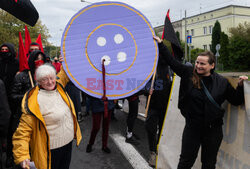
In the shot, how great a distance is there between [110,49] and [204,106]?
3.91 feet

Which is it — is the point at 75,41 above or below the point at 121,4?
below

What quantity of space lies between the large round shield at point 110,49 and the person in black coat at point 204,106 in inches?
10.5

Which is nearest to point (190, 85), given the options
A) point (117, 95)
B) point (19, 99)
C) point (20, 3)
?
point (117, 95)

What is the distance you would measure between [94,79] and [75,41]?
0.42m

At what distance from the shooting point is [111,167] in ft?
10.7

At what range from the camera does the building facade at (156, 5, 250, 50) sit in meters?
38.7

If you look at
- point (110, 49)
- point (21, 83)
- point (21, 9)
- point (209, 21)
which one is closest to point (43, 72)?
point (110, 49)

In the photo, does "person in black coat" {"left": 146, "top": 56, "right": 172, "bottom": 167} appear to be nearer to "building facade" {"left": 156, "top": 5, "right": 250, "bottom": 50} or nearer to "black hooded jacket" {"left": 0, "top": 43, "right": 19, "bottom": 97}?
"black hooded jacket" {"left": 0, "top": 43, "right": 19, "bottom": 97}

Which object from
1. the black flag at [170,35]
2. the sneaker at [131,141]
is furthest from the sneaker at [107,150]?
the black flag at [170,35]

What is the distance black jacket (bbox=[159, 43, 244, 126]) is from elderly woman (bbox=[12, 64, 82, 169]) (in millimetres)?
1258

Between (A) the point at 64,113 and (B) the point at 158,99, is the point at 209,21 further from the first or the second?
(A) the point at 64,113

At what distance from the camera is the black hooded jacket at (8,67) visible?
3500 mm

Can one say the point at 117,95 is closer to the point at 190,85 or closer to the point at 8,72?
the point at 190,85

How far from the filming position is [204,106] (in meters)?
2.38
